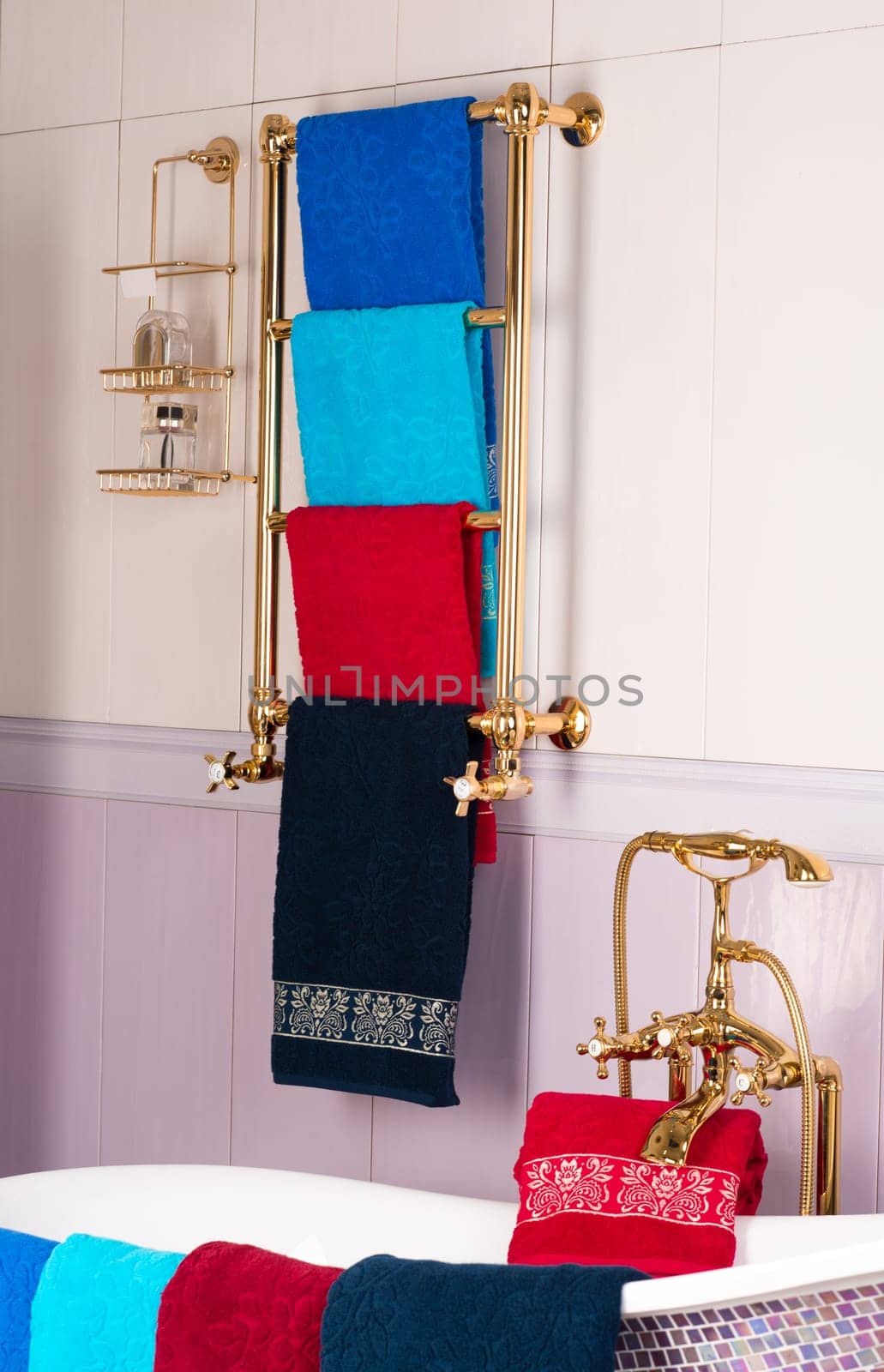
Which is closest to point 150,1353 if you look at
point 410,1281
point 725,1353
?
point 410,1281

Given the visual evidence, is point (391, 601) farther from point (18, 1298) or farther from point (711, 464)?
point (18, 1298)

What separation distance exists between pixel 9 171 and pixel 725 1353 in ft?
6.43

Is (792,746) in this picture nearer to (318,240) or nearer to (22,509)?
(318,240)

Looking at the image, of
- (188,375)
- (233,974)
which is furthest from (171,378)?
(233,974)

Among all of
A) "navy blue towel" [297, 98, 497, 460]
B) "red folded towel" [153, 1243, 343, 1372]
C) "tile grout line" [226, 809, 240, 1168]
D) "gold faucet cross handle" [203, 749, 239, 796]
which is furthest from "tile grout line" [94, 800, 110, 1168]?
"red folded towel" [153, 1243, 343, 1372]

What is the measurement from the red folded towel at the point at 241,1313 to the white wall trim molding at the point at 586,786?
80cm

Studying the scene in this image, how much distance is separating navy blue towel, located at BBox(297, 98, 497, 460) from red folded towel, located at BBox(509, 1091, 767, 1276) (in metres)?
0.77

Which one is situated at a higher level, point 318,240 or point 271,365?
point 318,240

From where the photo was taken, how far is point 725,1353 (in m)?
1.06

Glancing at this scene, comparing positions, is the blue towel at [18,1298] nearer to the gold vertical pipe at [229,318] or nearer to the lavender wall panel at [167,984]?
the lavender wall panel at [167,984]

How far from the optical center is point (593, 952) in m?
1.89

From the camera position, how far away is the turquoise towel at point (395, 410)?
1845 mm

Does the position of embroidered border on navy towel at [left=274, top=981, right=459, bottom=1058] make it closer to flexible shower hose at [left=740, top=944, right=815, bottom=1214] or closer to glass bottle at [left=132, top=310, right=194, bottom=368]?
flexible shower hose at [left=740, top=944, right=815, bottom=1214]

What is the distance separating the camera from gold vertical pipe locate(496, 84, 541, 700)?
70.6 inches
